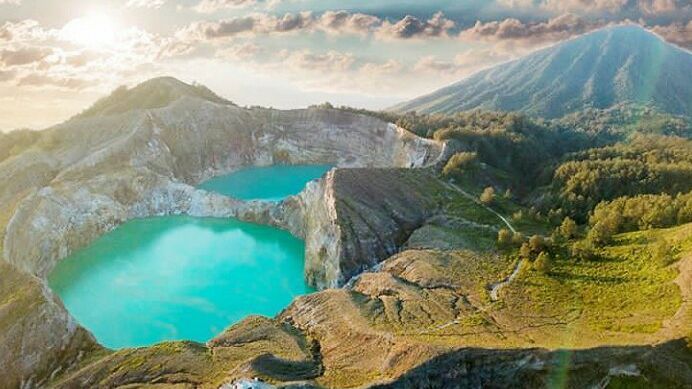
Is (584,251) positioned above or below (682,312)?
below

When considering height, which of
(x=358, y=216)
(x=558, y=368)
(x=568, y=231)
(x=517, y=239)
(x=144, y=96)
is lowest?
(x=568, y=231)

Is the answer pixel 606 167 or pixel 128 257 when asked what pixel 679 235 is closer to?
pixel 606 167

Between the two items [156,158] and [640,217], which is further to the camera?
[156,158]

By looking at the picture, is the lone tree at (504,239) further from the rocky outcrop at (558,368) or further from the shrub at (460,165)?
the shrub at (460,165)

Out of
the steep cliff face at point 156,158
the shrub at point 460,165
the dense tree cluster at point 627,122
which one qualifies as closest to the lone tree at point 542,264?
the shrub at point 460,165

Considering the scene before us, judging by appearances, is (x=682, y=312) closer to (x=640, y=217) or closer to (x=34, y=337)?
(x=640, y=217)

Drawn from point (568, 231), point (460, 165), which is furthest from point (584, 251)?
point (460, 165)
